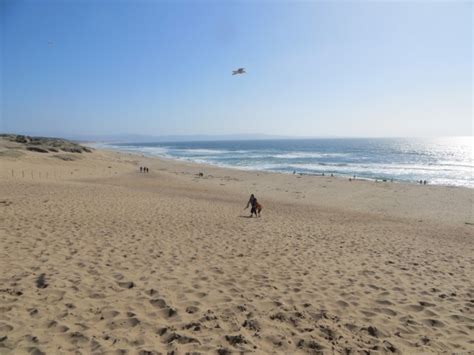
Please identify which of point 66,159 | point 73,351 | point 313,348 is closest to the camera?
point 73,351

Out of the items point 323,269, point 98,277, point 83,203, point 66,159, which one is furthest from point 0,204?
point 66,159

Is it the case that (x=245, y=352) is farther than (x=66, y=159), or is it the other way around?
(x=66, y=159)

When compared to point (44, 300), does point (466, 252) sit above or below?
below

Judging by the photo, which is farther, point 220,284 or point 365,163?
point 365,163

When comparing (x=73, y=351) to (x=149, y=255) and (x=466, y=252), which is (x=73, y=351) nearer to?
(x=149, y=255)

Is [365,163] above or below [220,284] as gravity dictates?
below

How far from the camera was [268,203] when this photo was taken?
21234 millimetres

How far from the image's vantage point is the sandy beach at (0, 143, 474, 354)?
14.8 feet

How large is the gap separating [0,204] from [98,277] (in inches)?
368

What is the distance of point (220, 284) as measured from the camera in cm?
641

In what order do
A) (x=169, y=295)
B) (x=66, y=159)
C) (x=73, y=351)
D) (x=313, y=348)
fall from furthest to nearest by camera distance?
(x=66, y=159), (x=169, y=295), (x=313, y=348), (x=73, y=351)

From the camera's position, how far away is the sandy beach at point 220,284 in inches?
178

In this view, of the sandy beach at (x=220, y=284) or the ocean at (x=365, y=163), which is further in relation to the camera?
the ocean at (x=365, y=163)

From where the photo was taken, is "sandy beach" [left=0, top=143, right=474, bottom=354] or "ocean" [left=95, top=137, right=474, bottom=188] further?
"ocean" [left=95, top=137, right=474, bottom=188]
